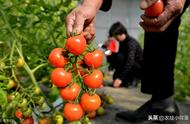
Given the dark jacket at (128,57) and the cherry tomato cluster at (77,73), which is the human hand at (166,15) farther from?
the dark jacket at (128,57)

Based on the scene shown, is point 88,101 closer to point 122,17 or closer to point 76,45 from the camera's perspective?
point 76,45

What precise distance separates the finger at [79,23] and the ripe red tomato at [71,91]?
20 centimetres

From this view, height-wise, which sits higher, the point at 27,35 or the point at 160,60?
the point at 27,35

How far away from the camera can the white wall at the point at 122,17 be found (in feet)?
24.9

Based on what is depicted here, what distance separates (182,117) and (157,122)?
251mm

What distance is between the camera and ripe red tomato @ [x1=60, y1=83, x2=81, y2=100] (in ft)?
4.44

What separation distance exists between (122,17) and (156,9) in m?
6.18

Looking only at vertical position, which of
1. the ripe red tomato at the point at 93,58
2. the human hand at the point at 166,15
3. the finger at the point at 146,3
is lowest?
the ripe red tomato at the point at 93,58

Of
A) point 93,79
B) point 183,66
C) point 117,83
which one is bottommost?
point 117,83

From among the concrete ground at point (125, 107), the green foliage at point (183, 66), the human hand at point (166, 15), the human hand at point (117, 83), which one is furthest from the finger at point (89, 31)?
the human hand at point (117, 83)

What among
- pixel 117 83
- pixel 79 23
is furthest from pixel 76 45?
pixel 117 83

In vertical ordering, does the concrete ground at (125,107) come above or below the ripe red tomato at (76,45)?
below

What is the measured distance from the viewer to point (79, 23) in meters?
1.60

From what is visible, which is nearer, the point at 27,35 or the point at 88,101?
the point at 88,101
